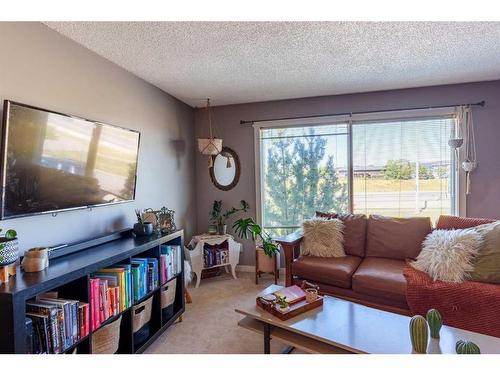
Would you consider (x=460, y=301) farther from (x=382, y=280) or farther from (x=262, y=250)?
(x=262, y=250)

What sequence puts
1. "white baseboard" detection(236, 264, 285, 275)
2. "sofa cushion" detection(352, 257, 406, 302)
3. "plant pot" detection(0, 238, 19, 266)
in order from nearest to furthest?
"plant pot" detection(0, 238, 19, 266) → "sofa cushion" detection(352, 257, 406, 302) → "white baseboard" detection(236, 264, 285, 275)

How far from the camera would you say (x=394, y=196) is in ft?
11.5

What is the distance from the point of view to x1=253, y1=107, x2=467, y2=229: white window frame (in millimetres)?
3297

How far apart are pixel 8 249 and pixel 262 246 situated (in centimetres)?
261

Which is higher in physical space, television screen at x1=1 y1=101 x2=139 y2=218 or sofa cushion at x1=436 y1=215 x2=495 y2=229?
television screen at x1=1 y1=101 x2=139 y2=218

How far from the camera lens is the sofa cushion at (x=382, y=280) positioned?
233 centimetres

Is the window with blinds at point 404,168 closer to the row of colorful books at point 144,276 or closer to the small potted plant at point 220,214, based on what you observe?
the small potted plant at point 220,214

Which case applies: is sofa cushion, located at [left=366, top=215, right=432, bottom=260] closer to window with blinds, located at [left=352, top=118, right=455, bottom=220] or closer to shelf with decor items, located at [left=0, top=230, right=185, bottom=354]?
window with blinds, located at [left=352, top=118, right=455, bottom=220]

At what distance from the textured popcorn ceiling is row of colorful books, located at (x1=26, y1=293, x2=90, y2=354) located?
1669mm

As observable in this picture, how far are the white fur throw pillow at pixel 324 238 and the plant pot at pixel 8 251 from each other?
2337 millimetres

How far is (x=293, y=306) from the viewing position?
187 cm

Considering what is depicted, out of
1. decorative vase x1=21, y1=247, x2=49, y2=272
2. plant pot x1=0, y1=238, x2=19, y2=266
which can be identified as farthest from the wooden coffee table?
plant pot x1=0, y1=238, x2=19, y2=266

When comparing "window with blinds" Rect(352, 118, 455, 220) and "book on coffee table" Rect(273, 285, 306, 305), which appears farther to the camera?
"window with blinds" Rect(352, 118, 455, 220)

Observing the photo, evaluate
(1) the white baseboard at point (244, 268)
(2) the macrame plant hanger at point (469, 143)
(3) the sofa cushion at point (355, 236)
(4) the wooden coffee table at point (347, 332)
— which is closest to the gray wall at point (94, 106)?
(1) the white baseboard at point (244, 268)
